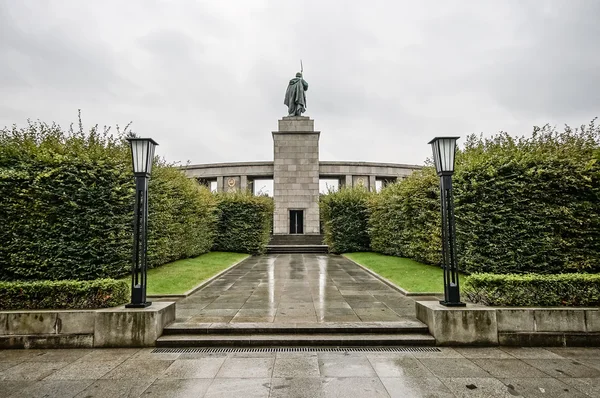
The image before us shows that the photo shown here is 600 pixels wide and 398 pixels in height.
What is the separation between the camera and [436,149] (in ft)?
19.1

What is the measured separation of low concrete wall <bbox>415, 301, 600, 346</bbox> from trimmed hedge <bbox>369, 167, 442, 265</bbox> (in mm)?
5619

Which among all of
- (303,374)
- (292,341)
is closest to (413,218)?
(292,341)

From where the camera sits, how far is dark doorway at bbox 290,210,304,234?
27.5 metres

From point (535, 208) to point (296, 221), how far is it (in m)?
20.4

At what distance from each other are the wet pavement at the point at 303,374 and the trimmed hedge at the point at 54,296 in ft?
2.43

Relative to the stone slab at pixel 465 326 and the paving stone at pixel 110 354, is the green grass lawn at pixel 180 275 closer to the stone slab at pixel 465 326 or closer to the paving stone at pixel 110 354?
the paving stone at pixel 110 354

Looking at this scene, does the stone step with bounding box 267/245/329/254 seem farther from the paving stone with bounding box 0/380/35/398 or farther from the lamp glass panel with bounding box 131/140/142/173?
the paving stone with bounding box 0/380/35/398

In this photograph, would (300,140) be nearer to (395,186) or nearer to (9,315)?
(395,186)

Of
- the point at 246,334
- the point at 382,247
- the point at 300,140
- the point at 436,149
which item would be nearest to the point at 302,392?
the point at 246,334

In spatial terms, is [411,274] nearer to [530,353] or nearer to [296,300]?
[296,300]

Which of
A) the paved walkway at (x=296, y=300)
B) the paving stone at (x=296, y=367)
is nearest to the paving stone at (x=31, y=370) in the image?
the paved walkway at (x=296, y=300)

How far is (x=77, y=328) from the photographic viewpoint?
501 cm

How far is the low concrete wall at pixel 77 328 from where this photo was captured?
16.2 ft

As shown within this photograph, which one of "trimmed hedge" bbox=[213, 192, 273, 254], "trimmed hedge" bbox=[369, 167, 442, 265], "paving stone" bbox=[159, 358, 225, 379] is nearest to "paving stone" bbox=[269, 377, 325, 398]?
"paving stone" bbox=[159, 358, 225, 379]
